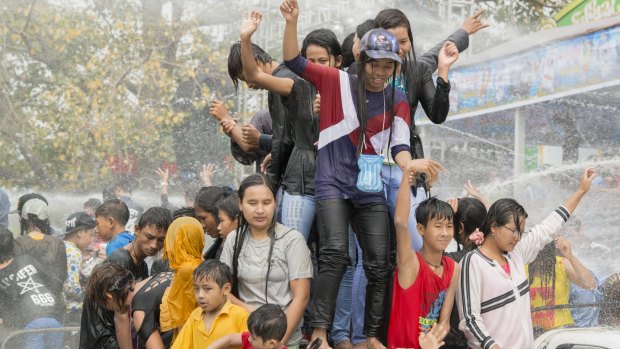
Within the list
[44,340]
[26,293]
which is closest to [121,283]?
[44,340]

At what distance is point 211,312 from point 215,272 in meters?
0.20

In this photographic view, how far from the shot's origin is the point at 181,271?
4996 mm

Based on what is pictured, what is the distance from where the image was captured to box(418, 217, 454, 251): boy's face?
15.6 ft

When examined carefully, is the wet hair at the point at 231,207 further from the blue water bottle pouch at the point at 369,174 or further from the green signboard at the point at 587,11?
the green signboard at the point at 587,11

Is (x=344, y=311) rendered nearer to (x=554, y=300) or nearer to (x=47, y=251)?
(x=554, y=300)

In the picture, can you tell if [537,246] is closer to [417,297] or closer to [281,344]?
[417,297]

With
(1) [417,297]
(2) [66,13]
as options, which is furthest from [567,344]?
(2) [66,13]

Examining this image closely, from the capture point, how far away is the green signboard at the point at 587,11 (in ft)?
38.1

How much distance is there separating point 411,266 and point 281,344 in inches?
28.0

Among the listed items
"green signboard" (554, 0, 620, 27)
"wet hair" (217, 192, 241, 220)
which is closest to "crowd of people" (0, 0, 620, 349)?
"wet hair" (217, 192, 241, 220)

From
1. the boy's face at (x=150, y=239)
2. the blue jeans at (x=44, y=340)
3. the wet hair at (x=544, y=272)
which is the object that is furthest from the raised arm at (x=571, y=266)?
the blue jeans at (x=44, y=340)

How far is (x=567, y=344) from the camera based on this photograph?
5.00 meters

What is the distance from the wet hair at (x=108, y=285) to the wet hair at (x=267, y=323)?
0.91 metres

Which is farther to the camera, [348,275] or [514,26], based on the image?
[514,26]
